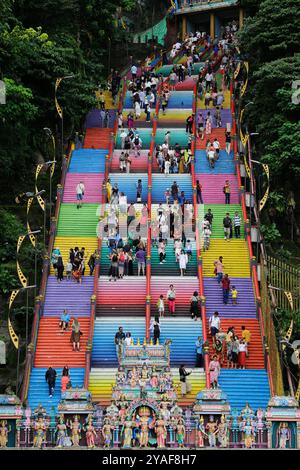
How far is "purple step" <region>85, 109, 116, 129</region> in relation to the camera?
65750 mm

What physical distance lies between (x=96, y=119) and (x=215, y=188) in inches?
392

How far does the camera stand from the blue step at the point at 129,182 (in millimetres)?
57897

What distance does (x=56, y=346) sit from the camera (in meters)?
48.5

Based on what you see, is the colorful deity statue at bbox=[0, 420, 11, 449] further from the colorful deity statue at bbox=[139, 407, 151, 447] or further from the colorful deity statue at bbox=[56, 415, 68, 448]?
the colorful deity statue at bbox=[139, 407, 151, 447]

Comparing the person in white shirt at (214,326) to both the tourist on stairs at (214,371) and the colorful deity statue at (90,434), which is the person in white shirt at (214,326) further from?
the colorful deity statue at (90,434)

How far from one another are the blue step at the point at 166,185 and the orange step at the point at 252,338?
8.98 meters

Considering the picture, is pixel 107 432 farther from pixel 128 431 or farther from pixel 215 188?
pixel 215 188

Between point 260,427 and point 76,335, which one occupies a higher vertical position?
point 76,335

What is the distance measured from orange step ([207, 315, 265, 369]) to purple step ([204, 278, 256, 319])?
35cm

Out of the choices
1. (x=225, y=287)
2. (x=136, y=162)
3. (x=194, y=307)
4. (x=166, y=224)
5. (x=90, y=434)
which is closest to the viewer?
(x=90, y=434)

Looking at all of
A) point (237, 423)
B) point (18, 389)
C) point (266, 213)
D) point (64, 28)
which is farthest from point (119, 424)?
point (64, 28)

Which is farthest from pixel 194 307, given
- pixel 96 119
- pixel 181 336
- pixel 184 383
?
pixel 96 119

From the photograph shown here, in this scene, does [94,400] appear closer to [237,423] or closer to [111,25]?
[237,423]

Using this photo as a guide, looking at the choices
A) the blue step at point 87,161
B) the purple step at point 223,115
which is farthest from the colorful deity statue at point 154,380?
the purple step at point 223,115
